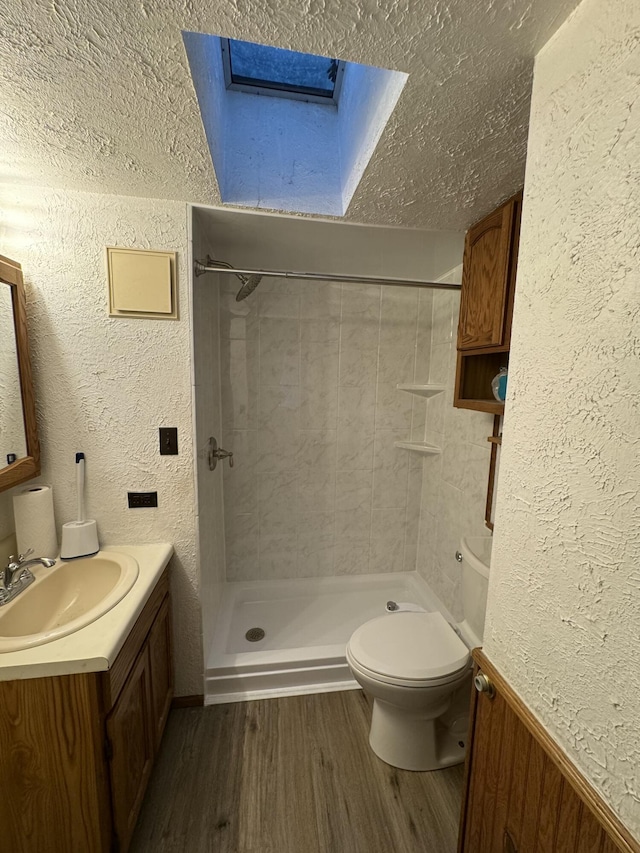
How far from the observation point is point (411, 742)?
4.39 ft

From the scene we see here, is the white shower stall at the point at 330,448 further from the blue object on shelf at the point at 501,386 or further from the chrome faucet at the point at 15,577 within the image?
the chrome faucet at the point at 15,577

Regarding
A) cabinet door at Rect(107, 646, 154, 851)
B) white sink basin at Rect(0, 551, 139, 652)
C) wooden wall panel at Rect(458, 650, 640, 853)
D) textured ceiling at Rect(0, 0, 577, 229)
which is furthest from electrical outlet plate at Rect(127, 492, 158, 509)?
wooden wall panel at Rect(458, 650, 640, 853)

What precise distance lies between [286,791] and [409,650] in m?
0.67

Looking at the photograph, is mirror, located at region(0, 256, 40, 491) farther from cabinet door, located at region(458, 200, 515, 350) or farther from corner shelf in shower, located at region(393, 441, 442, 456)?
corner shelf in shower, located at region(393, 441, 442, 456)

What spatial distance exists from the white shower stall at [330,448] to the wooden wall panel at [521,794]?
0.92m

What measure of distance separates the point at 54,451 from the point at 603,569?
67.4 inches

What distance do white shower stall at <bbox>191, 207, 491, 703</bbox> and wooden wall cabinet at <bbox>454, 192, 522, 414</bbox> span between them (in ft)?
0.99

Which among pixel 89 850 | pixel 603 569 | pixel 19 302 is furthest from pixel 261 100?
pixel 89 850

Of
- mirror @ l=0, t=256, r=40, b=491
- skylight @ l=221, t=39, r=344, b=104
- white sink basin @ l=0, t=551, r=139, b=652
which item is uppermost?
skylight @ l=221, t=39, r=344, b=104

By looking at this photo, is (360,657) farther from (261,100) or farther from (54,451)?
(261,100)

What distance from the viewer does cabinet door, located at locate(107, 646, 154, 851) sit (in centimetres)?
94

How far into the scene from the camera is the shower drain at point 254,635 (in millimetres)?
1925

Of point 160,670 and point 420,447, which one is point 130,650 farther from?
point 420,447

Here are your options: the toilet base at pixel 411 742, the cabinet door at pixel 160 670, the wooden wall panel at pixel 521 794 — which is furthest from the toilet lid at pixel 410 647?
the cabinet door at pixel 160 670
